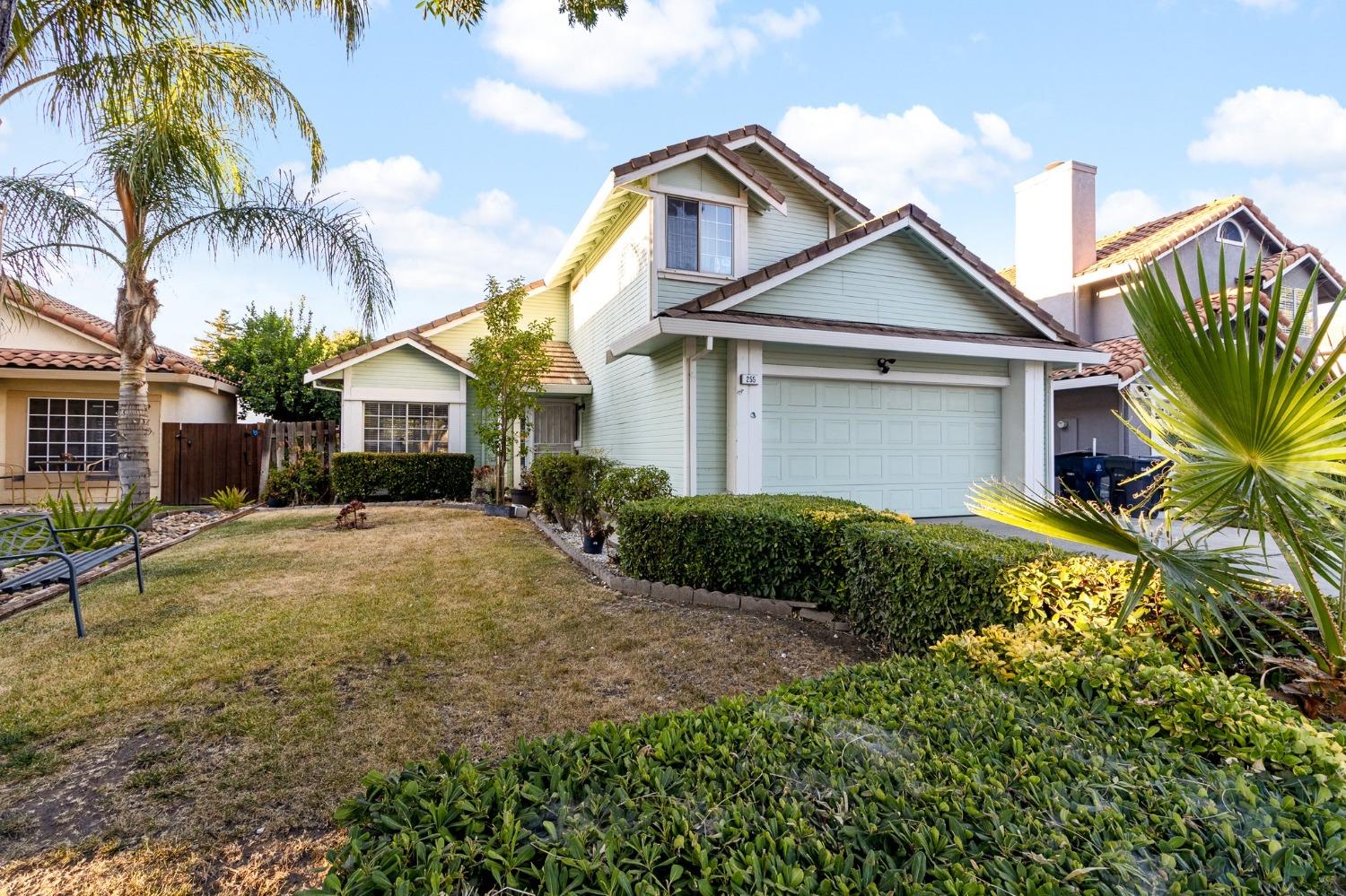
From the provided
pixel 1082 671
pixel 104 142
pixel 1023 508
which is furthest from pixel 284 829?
pixel 104 142

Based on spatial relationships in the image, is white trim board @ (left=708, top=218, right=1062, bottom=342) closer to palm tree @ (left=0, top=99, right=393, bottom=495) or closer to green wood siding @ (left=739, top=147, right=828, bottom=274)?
green wood siding @ (left=739, top=147, right=828, bottom=274)

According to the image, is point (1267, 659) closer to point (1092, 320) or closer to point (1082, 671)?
point (1082, 671)

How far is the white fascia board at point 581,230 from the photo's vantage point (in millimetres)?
9766

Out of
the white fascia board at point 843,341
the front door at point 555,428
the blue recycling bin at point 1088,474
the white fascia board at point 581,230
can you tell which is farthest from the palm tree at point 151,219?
the blue recycling bin at point 1088,474

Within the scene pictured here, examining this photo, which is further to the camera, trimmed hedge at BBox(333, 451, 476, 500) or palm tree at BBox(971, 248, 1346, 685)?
trimmed hedge at BBox(333, 451, 476, 500)

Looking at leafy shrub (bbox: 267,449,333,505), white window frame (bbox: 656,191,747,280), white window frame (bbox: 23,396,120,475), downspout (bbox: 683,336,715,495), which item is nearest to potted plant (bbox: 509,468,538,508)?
leafy shrub (bbox: 267,449,333,505)

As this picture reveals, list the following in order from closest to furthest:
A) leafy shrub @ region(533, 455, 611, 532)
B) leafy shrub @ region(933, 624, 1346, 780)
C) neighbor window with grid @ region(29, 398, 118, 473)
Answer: leafy shrub @ region(933, 624, 1346, 780) → leafy shrub @ region(533, 455, 611, 532) → neighbor window with grid @ region(29, 398, 118, 473)

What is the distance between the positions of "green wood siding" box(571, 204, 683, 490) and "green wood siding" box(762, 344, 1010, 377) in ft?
4.89

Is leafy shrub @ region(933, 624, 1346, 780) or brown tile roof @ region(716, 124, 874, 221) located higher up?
brown tile roof @ region(716, 124, 874, 221)

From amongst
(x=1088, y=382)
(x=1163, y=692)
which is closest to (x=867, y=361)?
(x=1088, y=382)

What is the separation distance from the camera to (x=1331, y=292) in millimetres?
17281

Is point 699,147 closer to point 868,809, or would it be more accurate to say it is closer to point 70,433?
point 868,809

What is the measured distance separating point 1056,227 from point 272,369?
899 inches

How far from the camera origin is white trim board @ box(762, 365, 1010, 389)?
30.6 feet
